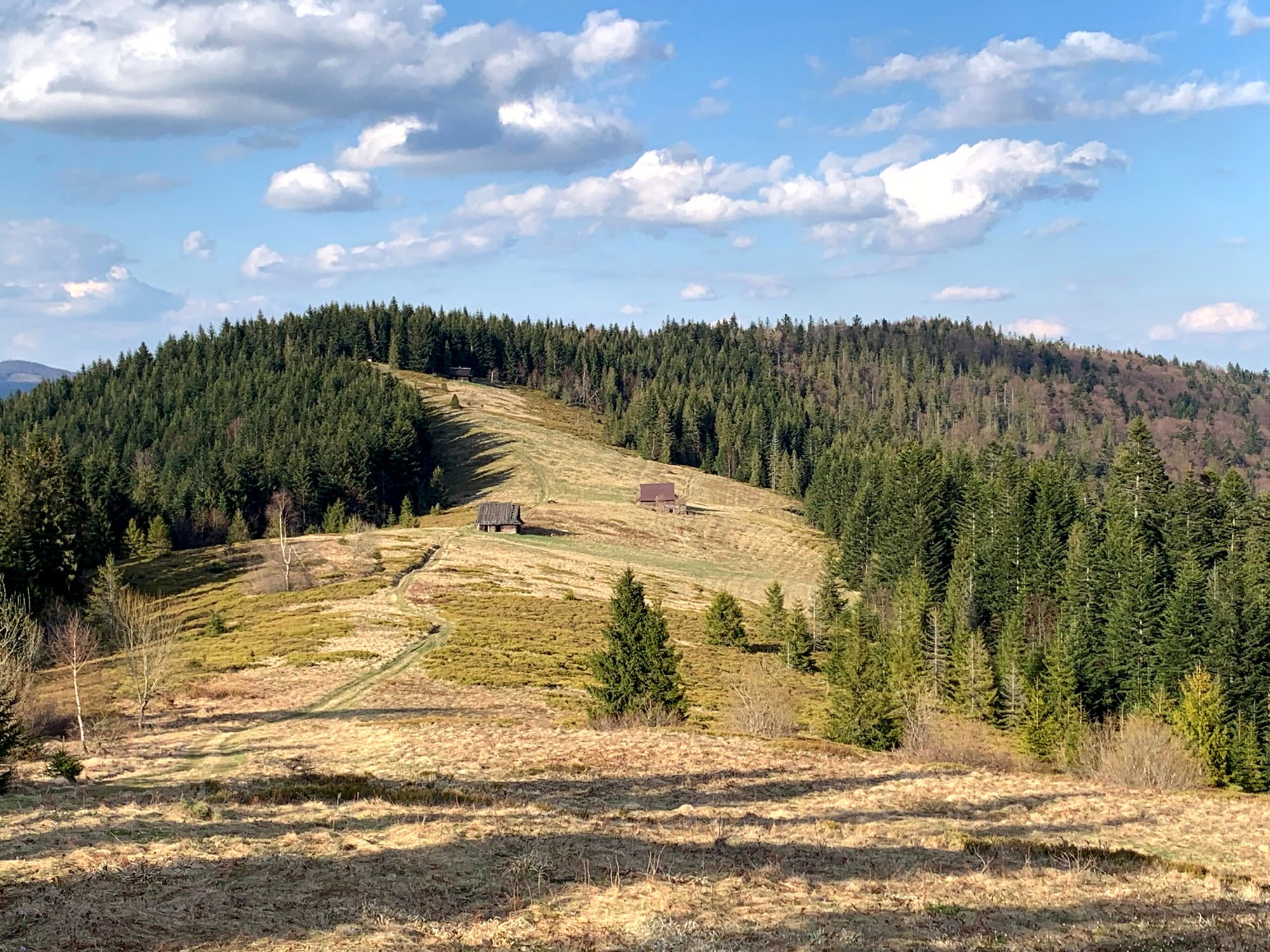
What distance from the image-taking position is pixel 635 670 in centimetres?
4703

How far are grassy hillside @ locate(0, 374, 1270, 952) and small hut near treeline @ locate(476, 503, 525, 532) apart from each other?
5386 centimetres

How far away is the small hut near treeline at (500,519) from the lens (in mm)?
114312

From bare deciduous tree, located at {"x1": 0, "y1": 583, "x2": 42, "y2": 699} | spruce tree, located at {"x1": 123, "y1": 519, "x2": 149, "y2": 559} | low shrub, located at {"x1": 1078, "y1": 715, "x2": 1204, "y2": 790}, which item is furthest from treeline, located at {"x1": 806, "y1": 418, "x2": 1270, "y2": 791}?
spruce tree, located at {"x1": 123, "y1": 519, "x2": 149, "y2": 559}

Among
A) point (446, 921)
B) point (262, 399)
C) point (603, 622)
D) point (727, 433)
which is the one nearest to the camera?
point (446, 921)

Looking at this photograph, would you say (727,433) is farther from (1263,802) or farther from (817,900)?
(817,900)

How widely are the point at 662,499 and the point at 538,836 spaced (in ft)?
378

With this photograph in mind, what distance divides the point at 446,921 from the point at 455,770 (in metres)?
15.7

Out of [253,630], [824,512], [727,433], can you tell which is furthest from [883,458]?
[253,630]

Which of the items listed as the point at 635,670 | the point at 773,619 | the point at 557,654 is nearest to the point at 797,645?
the point at 773,619

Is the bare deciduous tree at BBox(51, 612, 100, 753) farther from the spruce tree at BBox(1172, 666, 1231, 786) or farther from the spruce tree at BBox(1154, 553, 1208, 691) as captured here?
the spruce tree at BBox(1154, 553, 1208, 691)

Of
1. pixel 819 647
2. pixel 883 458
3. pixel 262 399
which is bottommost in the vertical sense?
pixel 819 647

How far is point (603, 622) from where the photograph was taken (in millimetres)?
79375

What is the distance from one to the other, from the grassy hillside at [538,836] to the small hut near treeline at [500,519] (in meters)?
53.9

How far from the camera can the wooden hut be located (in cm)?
13562
